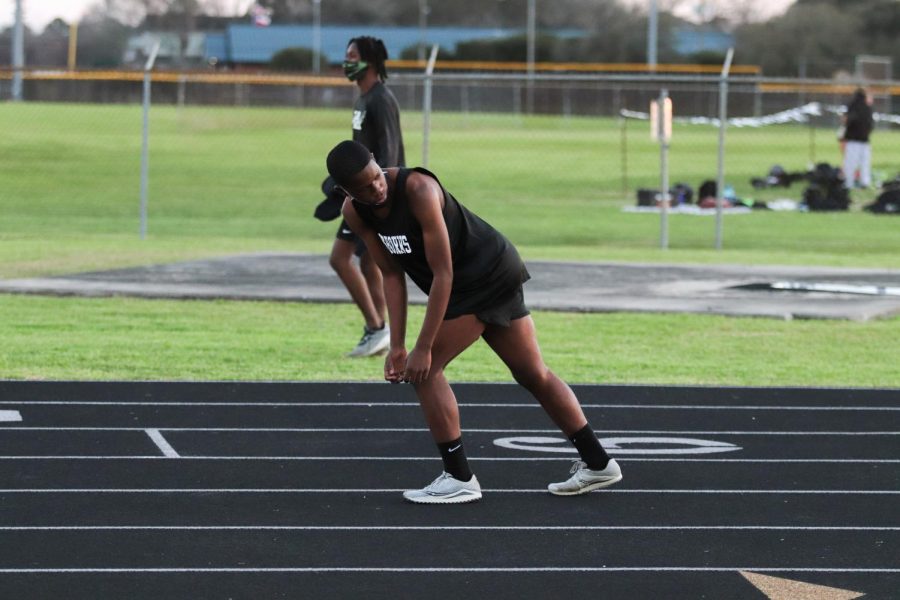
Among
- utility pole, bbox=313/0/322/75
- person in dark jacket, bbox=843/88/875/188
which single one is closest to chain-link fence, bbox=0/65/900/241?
person in dark jacket, bbox=843/88/875/188

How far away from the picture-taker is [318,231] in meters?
23.8

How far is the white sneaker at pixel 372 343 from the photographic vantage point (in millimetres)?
11141

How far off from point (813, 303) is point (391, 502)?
7836mm

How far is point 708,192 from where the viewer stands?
1082 inches

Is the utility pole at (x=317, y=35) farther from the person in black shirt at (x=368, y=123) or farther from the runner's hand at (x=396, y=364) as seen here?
the runner's hand at (x=396, y=364)

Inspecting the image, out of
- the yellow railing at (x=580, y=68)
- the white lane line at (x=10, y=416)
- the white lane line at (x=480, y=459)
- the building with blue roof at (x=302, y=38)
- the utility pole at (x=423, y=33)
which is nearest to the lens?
the white lane line at (x=480, y=459)

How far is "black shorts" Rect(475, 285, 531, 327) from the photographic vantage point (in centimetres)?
668

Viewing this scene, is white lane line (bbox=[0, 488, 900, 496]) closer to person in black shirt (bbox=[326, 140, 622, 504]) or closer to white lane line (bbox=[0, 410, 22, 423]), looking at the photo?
person in black shirt (bbox=[326, 140, 622, 504])

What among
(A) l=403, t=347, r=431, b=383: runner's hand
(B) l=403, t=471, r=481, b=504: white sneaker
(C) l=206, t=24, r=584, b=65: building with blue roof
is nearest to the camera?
(A) l=403, t=347, r=431, b=383: runner's hand

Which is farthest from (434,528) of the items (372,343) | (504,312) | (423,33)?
(423,33)

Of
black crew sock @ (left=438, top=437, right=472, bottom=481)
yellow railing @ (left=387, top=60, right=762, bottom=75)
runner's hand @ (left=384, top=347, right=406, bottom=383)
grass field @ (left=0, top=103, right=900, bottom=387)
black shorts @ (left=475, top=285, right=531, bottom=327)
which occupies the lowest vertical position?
grass field @ (left=0, top=103, right=900, bottom=387)

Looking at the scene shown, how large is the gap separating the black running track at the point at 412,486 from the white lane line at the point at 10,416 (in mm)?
55

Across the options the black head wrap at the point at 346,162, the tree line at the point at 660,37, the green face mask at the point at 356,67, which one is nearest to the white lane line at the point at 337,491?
the black head wrap at the point at 346,162

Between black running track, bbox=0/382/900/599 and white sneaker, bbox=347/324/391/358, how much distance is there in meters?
1.03
